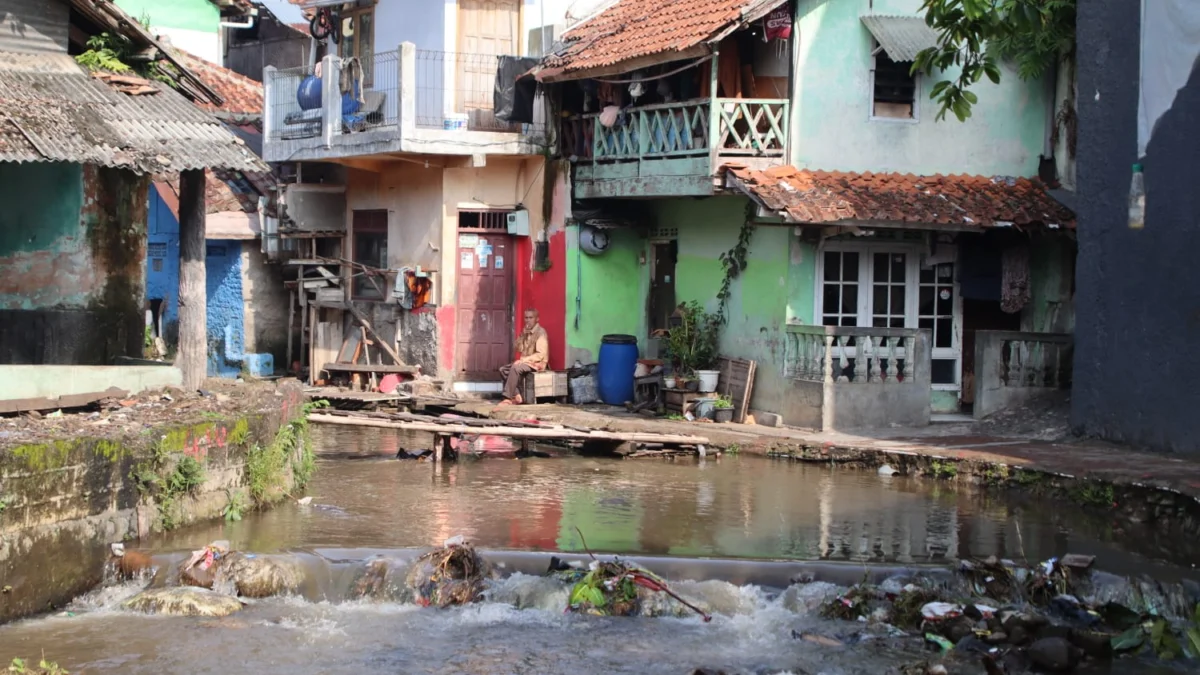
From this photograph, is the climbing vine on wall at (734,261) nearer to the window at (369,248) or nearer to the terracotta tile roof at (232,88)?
the window at (369,248)

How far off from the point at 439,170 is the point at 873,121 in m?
6.69

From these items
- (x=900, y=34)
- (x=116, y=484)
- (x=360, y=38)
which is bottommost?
(x=116, y=484)

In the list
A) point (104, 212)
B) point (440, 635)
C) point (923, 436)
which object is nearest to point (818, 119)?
point (923, 436)

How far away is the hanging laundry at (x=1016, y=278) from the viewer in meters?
17.7

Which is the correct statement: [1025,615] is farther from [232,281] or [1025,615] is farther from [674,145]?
[232,281]

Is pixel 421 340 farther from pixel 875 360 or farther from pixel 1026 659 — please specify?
pixel 1026 659

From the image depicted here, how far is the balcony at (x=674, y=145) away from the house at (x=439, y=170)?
0.85 meters

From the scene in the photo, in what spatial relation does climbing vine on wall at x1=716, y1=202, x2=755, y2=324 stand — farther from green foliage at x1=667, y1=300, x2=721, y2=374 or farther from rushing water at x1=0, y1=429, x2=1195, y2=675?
rushing water at x1=0, y1=429, x2=1195, y2=675

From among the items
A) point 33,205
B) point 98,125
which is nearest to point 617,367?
point 33,205

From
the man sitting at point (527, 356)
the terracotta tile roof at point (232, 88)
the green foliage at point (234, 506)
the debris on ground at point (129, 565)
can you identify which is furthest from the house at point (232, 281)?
the debris on ground at point (129, 565)

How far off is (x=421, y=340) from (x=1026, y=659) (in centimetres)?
1350

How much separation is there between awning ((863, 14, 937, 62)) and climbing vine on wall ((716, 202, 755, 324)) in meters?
2.60

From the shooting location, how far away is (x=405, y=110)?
19.6 meters

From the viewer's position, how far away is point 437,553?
1038 centimetres
